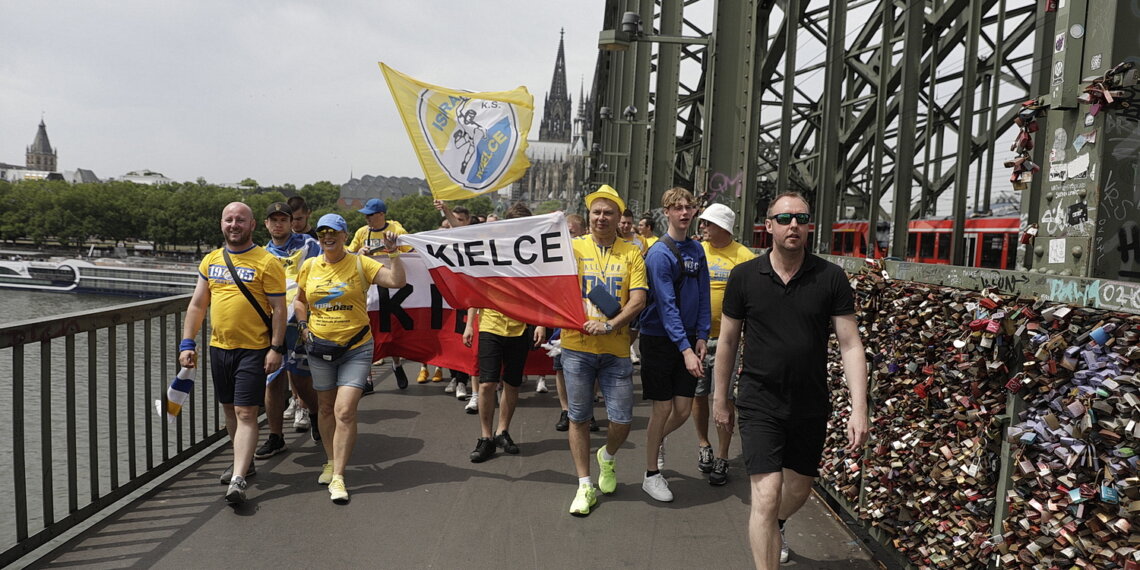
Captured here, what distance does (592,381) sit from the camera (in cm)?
515

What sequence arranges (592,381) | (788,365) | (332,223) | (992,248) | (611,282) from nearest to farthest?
(788,365) < (611,282) < (592,381) < (332,223) < (992,248)

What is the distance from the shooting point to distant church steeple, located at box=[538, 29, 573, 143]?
17538cm

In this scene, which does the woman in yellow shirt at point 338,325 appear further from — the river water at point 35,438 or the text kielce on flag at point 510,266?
the river water at point 35,438

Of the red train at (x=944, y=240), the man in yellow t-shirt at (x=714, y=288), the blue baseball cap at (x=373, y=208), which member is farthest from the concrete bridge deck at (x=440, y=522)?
the red train at (x=944, y=240)

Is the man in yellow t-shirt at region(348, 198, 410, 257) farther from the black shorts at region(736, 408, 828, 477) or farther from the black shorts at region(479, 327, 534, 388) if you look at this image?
the black shorts at region(736, 408, 828, 477)

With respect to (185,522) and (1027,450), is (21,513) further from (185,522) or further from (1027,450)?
(1027,450)

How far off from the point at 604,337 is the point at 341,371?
1.79 meters

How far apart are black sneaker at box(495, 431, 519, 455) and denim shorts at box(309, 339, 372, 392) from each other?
1424 millimetres

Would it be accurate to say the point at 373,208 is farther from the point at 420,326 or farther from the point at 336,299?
the point at 336,299

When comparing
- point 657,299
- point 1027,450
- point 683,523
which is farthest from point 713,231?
point 1027,450

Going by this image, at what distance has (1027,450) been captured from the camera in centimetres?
291

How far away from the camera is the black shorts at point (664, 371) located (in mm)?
5121

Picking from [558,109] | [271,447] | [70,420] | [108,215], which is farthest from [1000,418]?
[558,109]

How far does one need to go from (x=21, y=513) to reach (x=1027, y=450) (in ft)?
14.7
